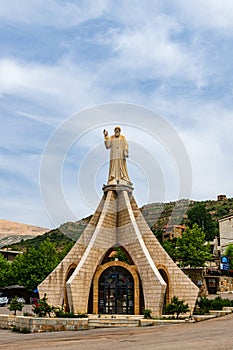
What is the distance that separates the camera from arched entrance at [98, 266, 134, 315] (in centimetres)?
2419

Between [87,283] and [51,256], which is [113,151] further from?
[51,256]

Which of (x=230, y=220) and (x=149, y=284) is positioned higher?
(x=230, y=220)

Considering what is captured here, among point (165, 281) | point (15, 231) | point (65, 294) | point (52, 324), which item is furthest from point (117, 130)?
point (15, 231)

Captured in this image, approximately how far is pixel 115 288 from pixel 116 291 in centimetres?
19

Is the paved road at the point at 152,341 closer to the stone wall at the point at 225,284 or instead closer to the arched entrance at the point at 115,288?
the arched entrance at the point at 115,288

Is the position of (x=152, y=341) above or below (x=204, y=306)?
below

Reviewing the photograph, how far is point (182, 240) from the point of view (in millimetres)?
47844

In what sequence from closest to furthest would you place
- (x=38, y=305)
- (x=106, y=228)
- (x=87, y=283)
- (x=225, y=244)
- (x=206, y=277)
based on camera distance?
(x=38, y=305) → (x=87, y=283) → (x=106, y=228) → (x=206, y=277) → (x=225, y=244)

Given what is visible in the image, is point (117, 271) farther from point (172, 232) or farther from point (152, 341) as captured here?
point (172, 232)

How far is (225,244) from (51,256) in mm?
31048

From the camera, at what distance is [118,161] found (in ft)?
89.0

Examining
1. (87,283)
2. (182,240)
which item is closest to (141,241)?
(87,283)

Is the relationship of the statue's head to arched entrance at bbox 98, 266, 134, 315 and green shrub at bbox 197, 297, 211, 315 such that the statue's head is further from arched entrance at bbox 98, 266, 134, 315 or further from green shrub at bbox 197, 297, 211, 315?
green shrub at bbox 197, 297, 211, 315

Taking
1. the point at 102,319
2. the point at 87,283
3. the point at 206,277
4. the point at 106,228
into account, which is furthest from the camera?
the point at 206,277
